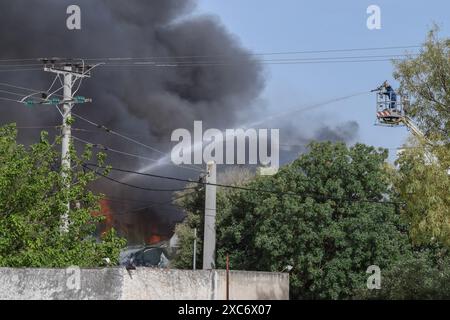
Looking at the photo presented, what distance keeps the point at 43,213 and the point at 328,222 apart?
18.4m

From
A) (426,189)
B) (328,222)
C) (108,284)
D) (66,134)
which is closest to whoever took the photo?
(108,284)

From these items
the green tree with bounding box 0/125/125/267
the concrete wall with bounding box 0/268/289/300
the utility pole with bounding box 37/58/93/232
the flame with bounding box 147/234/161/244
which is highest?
the utility pole with bounding box 37/58/93/232

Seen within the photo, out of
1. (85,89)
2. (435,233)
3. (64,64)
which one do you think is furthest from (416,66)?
(85,89)

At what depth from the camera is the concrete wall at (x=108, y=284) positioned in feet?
61.3

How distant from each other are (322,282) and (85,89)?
111ft

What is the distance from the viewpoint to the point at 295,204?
40031mm

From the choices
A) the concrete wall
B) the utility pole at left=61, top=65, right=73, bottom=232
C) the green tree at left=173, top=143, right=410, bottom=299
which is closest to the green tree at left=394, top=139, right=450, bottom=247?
the concrete wall

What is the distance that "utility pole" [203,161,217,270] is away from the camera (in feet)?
150

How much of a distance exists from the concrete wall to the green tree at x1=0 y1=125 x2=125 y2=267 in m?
4.26

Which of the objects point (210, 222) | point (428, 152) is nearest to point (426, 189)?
point (428, 152)

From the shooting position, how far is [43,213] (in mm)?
25172

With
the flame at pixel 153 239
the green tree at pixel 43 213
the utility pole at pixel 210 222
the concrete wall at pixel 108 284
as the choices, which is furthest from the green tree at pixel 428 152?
the flame at pixel 153 239

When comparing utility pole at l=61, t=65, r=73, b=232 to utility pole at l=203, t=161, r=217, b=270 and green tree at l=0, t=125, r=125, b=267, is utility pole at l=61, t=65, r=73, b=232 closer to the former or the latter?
green tree at l=0, t=125, r=125, b=267

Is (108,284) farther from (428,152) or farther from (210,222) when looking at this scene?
(210,222)
